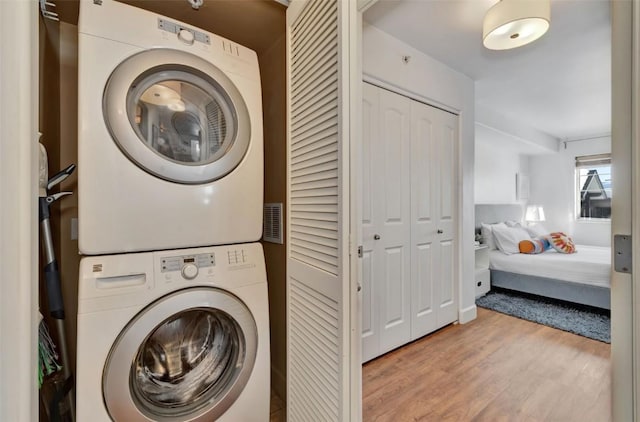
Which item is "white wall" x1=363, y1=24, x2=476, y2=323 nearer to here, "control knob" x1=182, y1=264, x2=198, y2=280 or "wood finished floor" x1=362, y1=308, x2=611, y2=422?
"wood finished floor" x1=362, y1=308, x2=611, y2=422

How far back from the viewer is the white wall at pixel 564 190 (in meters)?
4.55

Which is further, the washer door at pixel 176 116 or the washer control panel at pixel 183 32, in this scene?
the washer control panel at pixel 183 32

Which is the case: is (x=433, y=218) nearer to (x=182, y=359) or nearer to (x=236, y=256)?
(x=236, y=256)

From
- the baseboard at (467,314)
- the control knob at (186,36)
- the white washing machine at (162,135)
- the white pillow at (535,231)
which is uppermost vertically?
the control knob at (186,36)

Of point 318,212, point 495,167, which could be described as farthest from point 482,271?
point 318,212

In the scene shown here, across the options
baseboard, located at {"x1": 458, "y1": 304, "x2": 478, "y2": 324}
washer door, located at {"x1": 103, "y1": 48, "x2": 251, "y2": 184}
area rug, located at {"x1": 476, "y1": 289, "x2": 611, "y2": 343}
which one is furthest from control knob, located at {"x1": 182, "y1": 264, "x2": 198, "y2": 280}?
area rug, located at {"x1": 476, "y1": 289, "x2": 611, "y2": 343}

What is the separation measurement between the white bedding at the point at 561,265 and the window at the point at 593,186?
147 centimetres

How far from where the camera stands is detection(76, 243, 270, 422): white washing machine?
2.91 feet

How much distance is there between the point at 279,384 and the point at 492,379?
1412mm

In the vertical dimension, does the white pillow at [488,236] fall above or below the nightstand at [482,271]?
above

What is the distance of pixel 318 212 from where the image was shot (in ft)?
3.59

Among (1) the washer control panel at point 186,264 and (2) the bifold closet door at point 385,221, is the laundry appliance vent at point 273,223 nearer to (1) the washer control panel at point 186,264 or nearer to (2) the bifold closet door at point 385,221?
(1) the washer control panel at point 186,264

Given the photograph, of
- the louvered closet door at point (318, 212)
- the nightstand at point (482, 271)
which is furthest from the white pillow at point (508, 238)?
the louvered closet door at point (318, 212)

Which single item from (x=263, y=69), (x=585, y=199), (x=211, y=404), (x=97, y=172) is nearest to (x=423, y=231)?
(x=263, y=69)
